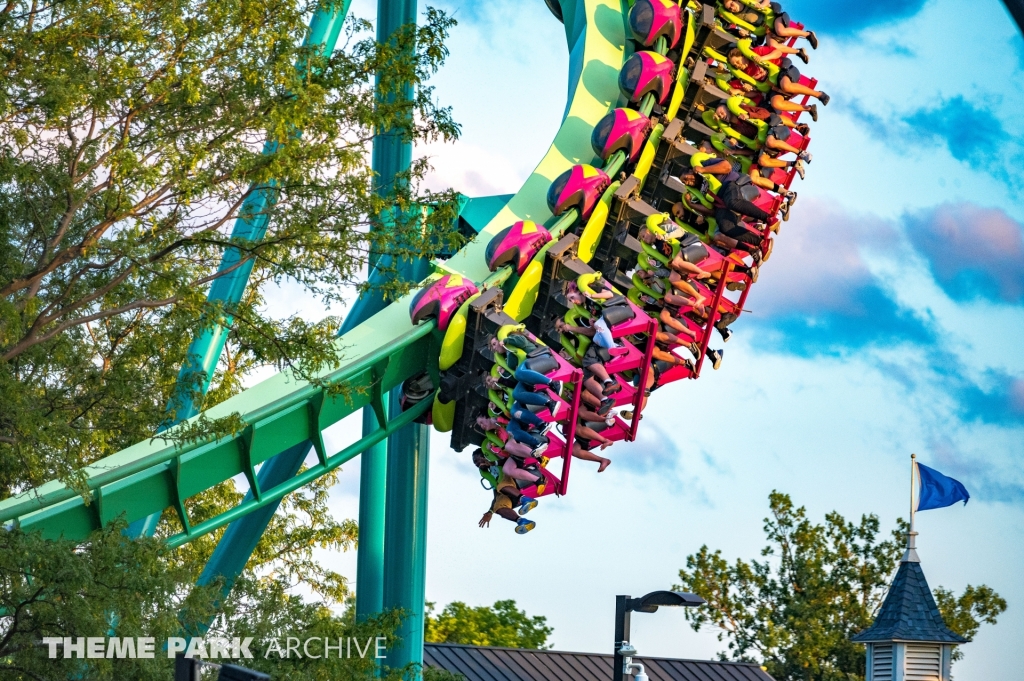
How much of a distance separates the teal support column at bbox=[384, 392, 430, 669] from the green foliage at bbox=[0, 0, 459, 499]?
3764mm

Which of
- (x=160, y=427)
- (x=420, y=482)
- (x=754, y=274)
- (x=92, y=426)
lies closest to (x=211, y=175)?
(x=92, y=426)

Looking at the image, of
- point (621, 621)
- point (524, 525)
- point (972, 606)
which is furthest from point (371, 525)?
point (972, 606)

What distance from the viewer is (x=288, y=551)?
20031 millimetres

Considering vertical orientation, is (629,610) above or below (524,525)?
below

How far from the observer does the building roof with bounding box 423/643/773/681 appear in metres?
15.7

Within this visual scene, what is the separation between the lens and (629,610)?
34.5 ft

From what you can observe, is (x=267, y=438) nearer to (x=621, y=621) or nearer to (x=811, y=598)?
(x=621, y=621)

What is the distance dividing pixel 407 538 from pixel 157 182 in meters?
5.12

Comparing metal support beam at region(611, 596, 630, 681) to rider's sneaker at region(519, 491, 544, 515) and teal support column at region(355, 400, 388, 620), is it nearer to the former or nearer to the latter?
rider's sneaker at region(519, 491, 544, 515)

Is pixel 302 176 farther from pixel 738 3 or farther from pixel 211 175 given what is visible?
pixel 738 3

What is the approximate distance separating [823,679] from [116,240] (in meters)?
20.5

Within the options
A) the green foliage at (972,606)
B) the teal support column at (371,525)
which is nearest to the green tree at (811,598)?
the green foliage at (972,606)

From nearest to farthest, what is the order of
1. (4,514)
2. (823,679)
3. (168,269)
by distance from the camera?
(168,269) < (4,514) < (823,679)

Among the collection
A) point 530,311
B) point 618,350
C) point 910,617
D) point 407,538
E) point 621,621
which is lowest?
point 621,621
